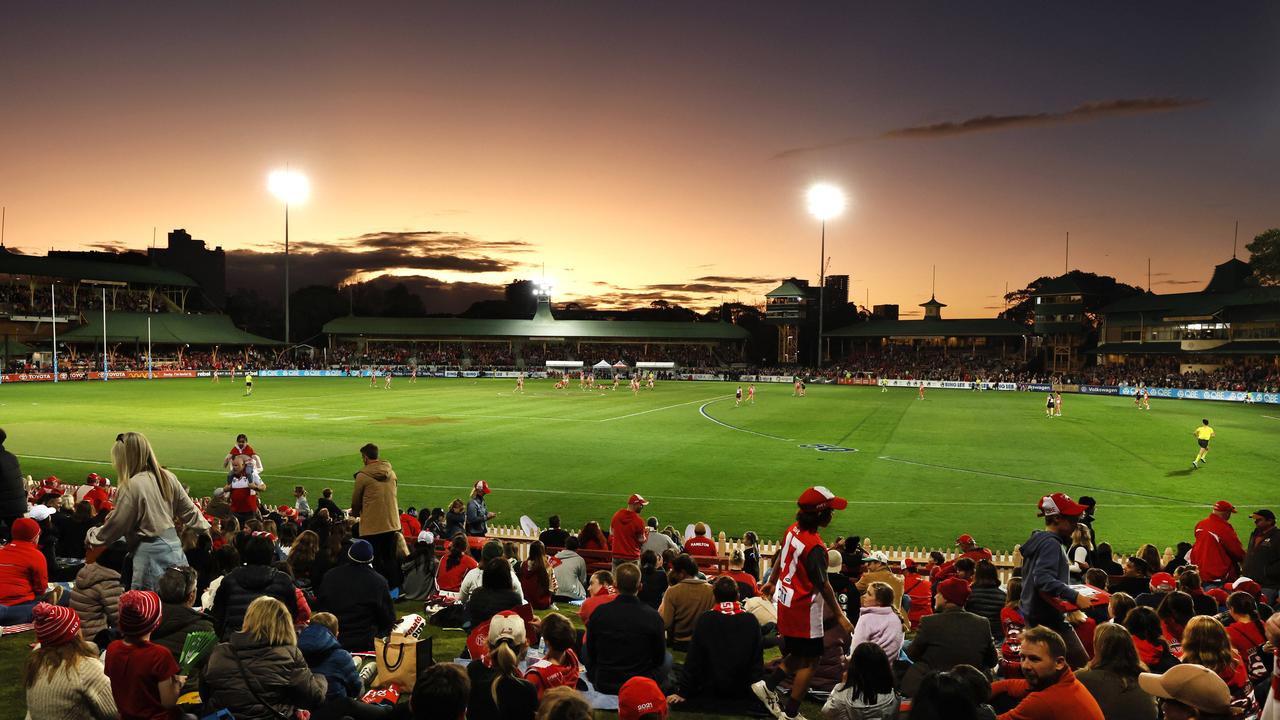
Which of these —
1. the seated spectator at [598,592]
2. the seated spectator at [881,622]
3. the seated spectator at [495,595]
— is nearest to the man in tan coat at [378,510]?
the seated spectator at [598,592]

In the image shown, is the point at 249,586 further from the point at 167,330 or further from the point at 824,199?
the point at 167,330

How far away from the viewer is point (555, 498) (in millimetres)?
20109

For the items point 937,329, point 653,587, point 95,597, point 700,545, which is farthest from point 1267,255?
point 95,597

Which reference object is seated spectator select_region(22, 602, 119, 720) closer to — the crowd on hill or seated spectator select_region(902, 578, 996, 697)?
the crowd on hill

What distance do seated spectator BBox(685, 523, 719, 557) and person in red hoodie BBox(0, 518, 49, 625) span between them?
7984 millimetres

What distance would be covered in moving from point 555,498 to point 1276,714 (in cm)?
1672

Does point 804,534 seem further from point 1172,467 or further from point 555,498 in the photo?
point 1172,467

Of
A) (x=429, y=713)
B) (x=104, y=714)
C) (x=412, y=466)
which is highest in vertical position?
(x=429, y=713)

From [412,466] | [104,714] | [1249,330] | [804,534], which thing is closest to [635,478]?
[412,466]

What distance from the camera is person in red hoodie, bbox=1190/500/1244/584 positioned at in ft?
36.5

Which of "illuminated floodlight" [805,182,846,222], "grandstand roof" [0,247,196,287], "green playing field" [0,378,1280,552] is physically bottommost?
"green playing field" [0,378,1280,552]

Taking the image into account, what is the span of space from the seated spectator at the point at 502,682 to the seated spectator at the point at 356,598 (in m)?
1.80

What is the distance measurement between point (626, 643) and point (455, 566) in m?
4.33

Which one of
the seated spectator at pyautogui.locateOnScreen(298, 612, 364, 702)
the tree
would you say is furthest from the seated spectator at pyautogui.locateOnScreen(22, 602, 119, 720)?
the tree
